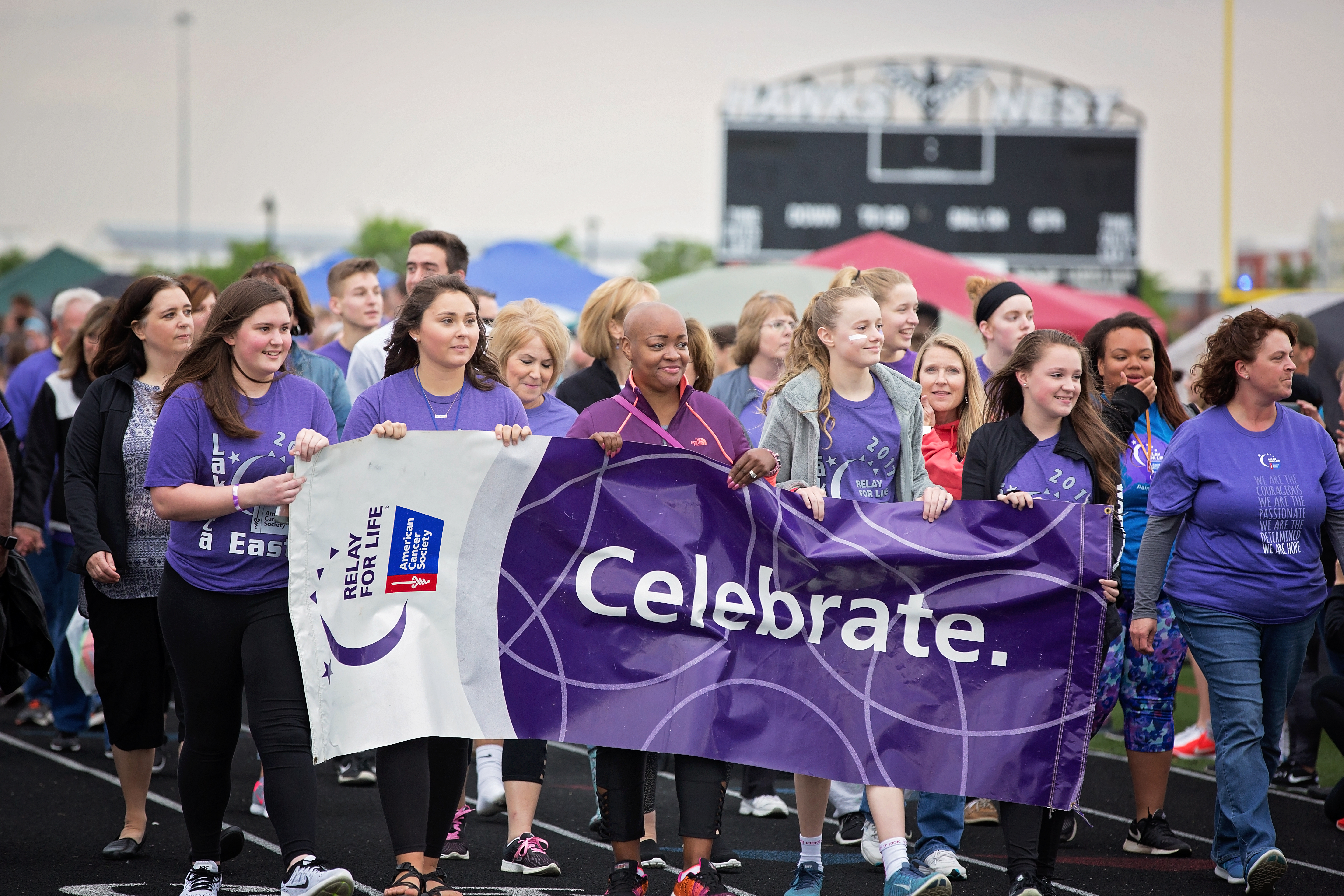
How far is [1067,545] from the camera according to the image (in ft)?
15.5

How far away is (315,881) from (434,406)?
1.64 metres

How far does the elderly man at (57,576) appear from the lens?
7.58 metres

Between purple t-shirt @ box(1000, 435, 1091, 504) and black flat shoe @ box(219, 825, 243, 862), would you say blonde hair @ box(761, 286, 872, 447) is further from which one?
black flat shoe @ box(219, 825, 243, 862)

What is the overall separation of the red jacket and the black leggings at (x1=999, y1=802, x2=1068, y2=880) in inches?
54.0

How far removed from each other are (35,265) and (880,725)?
1965cm

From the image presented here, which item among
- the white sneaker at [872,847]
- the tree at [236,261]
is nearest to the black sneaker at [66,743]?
the white sneaker at [872,847]

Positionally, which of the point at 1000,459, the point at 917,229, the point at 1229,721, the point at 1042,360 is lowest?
the point at 1229,721

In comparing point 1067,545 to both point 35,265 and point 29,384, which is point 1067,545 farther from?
point 35,265

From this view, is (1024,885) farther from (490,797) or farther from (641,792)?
(490,797)

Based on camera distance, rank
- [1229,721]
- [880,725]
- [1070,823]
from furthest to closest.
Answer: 1. [1070,823]
2. [1229,721]
3. [880,725]

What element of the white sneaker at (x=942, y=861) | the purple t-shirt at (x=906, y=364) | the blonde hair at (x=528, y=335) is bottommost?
the white sneaker at (x=942, y=861)

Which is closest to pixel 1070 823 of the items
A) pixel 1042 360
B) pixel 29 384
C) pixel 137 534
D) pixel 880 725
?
pixel 880 725

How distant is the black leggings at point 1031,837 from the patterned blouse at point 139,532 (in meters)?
3.30

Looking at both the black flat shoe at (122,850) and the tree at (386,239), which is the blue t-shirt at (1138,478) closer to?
the black flat shoe at (122,850)
